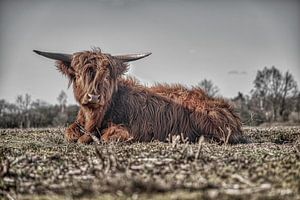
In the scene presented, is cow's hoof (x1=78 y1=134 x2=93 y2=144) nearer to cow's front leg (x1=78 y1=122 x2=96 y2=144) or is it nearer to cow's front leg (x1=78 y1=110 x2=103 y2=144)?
cow's front leg (x1=78 y1=122 x2=96 y2=144)

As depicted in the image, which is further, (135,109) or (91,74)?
(135,109)

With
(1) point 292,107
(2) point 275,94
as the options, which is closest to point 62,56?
(1) point 292,107

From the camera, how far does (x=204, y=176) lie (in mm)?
3148

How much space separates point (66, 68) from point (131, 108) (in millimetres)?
1543

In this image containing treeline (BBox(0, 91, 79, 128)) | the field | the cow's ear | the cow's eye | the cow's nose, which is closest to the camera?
the field

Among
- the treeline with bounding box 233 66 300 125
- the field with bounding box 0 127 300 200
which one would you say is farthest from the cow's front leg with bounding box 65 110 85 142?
the treeline with bounding box 233 66 300 125

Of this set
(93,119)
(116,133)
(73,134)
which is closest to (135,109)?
(93,119)

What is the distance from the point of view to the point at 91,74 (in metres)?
7.64

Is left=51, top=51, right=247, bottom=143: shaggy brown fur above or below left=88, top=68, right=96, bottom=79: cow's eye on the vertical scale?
below

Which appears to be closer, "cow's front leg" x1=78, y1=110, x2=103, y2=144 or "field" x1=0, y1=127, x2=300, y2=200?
"field" x1=0, y1=127, x2=300, y2=200

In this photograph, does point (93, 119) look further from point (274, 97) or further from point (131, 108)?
point (274, 97)

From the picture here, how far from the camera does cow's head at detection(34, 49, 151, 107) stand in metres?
7.51

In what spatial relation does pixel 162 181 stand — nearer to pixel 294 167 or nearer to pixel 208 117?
pixel 294 167

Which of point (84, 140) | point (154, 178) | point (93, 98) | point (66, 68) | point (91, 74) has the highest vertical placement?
point (66, 68)
